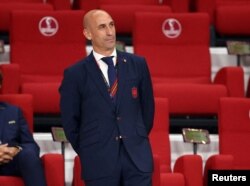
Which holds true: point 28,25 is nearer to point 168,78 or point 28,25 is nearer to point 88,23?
point 168,78

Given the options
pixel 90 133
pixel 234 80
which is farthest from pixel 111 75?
pixel 234 80

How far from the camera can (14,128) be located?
2299mm

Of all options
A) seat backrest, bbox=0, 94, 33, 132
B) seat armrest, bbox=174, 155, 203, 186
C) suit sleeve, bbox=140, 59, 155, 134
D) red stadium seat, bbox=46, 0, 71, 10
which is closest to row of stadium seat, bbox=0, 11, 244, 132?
red stadium seat, bbox=46, 0, 71, 10

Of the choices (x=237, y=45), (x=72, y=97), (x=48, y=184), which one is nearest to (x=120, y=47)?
(x=237, y=45)

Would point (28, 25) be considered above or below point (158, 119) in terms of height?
above

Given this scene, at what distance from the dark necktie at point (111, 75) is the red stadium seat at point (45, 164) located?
347 mm

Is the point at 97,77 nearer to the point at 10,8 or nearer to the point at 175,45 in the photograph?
the point at 175,45

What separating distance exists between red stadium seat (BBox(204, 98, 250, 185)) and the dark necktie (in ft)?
2.09

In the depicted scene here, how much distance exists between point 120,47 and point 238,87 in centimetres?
40

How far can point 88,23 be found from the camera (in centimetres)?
199

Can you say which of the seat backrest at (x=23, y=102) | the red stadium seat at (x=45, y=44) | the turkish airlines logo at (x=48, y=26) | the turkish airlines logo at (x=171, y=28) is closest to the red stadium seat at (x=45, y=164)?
the seat backrest at (x=23, y=102)

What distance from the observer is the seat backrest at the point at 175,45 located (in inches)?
117

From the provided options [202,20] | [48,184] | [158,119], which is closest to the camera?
[48,184]

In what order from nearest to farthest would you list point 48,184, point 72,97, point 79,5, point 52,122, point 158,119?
point 72,97 → point 48,184 → point 158,119 → point 52,122 → point 79,5
